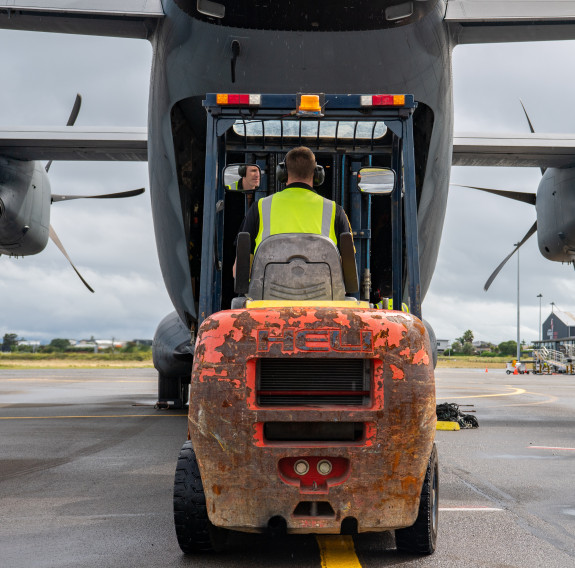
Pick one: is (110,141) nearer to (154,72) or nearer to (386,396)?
(154,72)

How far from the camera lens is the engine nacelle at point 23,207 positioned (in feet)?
36.4

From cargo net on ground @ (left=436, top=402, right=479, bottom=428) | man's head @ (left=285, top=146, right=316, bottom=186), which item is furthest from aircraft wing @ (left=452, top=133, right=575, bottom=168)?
man's head @ (left=285, top=146, right=316, bottom=186)

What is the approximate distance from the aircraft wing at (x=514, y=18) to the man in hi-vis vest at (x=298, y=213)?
2.50 meters

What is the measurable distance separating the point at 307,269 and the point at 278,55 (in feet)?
7.63

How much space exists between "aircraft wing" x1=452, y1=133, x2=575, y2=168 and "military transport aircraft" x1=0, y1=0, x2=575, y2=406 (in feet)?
13.8

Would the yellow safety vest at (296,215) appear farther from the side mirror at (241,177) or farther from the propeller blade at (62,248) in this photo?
the propeller blade at (62,248)

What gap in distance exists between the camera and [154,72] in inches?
254

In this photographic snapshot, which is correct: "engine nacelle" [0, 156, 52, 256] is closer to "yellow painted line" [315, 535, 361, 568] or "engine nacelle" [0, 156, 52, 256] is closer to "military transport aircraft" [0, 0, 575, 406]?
"military transport aircraft" [0, 0, 575, 406]

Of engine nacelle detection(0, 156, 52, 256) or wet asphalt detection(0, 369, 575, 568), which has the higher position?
engine nacelle detection(0, 156, 52, 256)

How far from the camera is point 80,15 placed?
5930 mm

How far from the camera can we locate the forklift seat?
382 centimetres

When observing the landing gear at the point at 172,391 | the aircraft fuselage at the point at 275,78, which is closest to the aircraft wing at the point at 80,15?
the aircraft fuselage at the point at 275,78

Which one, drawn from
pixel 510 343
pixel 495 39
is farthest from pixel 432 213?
pixel 510 343

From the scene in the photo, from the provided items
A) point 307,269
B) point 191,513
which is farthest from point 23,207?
point 191,513
